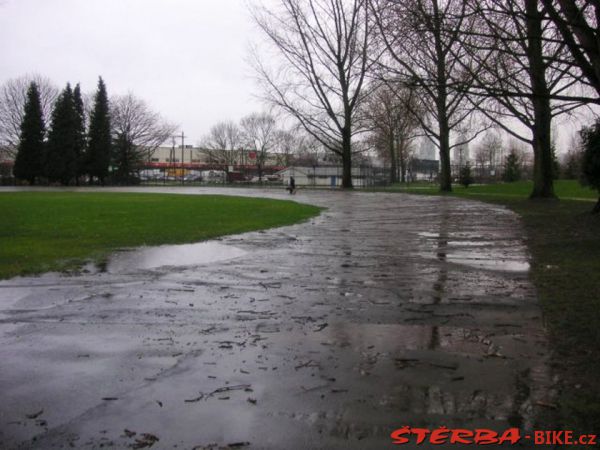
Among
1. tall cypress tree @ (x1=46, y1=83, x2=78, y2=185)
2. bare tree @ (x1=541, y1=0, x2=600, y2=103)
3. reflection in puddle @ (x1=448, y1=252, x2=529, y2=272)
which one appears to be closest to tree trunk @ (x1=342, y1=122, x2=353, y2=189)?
bare tree @ (x1=541, y1=0, x2=600, y2=103)

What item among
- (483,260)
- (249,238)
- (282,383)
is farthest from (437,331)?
(249,238)

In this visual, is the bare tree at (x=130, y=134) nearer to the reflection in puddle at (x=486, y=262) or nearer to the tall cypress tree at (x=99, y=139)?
the tall cypress tree at (x=99, y=139)

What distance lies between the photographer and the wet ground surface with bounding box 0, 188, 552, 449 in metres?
3.18

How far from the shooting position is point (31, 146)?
7119 centimetres

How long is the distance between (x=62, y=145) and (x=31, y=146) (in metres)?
5.36

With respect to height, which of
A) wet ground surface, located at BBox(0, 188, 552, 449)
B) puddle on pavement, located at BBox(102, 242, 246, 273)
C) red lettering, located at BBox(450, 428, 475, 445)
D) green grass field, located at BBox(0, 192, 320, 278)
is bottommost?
red lettering, located at BBox(450, 428, 475, 445)

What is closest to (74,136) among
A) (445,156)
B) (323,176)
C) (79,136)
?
(79,136)

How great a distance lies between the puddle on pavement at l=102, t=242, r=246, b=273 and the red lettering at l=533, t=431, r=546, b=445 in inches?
257

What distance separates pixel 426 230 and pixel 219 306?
29.1ft

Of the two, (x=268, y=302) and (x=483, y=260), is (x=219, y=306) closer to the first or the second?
(x=268, y=302)

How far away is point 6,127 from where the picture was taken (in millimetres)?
81000

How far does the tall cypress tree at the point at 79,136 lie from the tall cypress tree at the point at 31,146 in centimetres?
449

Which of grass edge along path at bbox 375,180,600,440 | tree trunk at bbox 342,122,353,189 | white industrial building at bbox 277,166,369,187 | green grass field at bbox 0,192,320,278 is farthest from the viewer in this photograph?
white industrial building at bbox 277,166,369,187

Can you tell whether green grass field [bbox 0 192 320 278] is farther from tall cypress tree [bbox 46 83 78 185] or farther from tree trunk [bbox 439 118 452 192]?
tall cypress tree [bbox 46 83 78 185]
